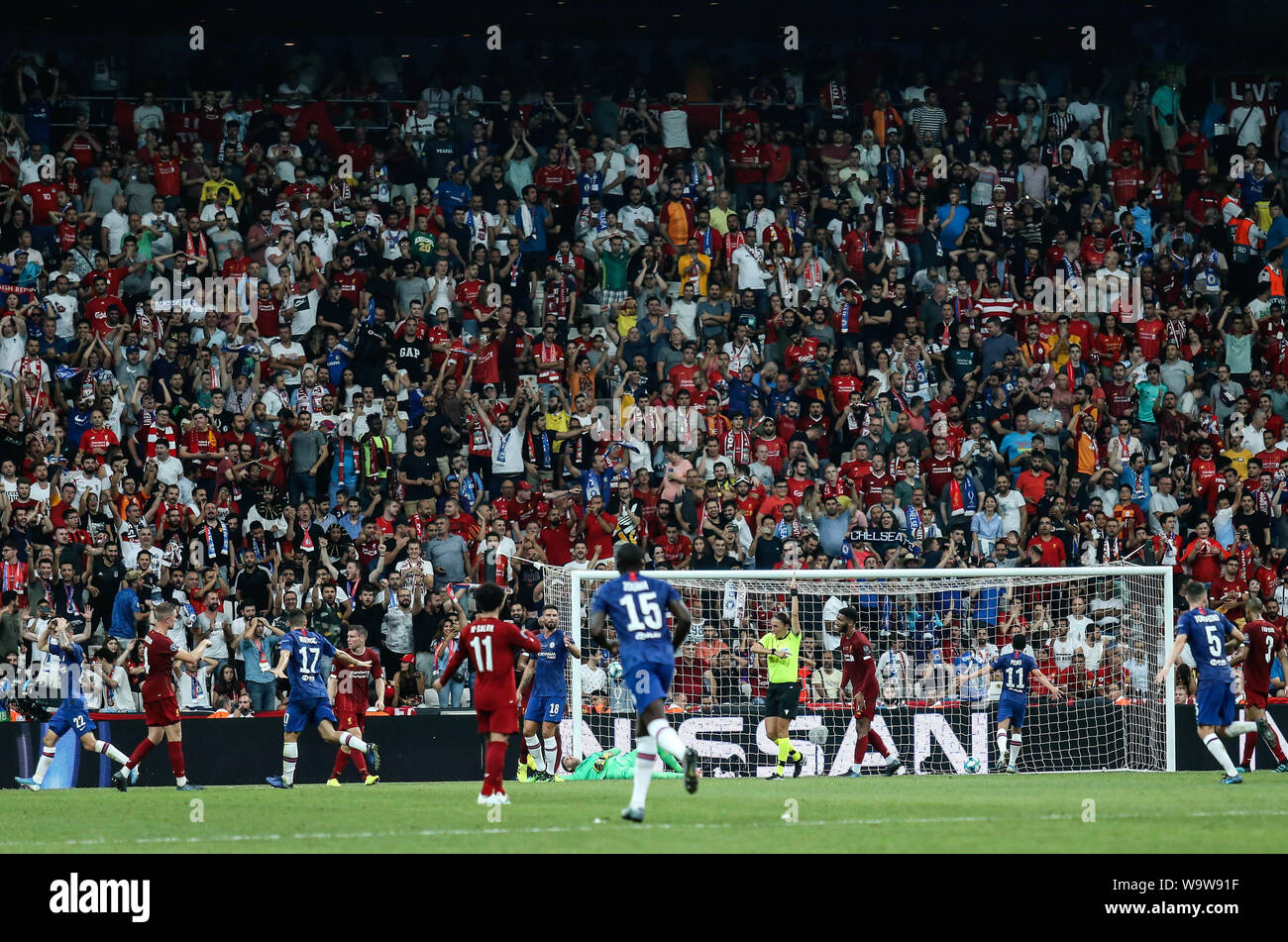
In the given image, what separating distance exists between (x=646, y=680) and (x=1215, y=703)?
7.19m

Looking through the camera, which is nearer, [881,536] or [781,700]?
[781,700]

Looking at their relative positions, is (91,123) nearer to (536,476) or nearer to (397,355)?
(397,355)

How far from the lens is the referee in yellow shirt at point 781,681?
20.4m

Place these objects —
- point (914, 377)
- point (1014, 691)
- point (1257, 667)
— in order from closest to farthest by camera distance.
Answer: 1. point (1257, 667)
2. point (1014, 691)
3. point (914, 377)

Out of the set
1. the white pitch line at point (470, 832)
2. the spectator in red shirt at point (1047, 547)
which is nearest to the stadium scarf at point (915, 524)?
the spectator in red shirt at point (1047, 547)

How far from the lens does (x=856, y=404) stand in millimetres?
26484

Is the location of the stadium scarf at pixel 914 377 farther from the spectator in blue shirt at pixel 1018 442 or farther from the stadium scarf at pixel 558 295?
the stadium scarf at pixel 558 295

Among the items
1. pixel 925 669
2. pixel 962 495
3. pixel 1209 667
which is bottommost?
pixel 925 669

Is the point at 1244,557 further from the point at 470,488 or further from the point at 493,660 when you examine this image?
the point at 493,660

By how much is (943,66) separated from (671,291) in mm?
7679

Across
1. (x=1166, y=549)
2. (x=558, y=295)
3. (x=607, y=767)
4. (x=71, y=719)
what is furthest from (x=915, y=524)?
(x=71, y=719)

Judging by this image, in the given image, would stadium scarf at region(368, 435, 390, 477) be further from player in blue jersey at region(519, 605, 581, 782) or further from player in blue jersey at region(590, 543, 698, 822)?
player in blue jersey at region(590, 543, 698, 822)

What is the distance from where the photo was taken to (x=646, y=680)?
13469 mm

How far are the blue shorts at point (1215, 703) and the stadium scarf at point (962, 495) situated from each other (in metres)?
7.59
